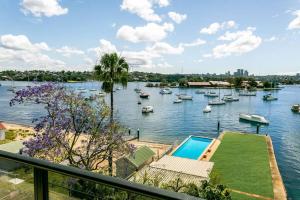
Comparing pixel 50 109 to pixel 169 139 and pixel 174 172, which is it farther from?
pixel 169 139

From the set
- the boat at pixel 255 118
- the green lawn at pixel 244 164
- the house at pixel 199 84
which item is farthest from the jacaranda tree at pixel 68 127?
the house at pixel 199 84

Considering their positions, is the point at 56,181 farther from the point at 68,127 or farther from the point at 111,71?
the point at 111,71

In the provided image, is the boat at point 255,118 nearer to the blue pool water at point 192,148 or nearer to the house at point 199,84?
the blue pool water at point 192,148

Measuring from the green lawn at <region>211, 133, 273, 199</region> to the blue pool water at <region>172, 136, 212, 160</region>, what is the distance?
2130mm

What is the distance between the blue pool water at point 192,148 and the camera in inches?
1294

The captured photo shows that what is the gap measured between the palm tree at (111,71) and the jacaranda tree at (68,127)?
6.60 m

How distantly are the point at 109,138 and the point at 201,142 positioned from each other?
25300 millimetres

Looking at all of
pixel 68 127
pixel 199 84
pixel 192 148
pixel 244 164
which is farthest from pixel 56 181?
pixel 199 84

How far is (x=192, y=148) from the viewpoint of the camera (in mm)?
36375

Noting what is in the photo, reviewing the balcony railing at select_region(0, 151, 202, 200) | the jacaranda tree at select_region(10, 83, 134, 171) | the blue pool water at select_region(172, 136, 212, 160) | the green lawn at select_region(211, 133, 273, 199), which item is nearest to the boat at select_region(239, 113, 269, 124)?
the green lawn at select_region(211, 133, 273, 199)

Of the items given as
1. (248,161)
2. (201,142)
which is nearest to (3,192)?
(248,161)

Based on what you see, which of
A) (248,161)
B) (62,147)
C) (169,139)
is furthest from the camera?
(169,139)

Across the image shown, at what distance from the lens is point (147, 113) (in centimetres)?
7194

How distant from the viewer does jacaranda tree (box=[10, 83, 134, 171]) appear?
15336 mm
